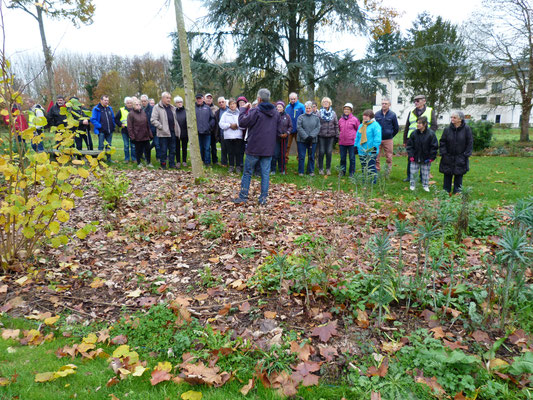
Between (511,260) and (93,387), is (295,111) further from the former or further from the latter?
(93,387)

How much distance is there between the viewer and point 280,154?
1070 cm

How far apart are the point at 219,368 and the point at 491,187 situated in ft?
30.2

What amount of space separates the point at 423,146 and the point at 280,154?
4.03 m

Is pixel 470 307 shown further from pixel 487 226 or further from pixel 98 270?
pixel 98 270

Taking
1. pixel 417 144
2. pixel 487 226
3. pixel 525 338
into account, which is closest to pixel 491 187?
pixel 417 144

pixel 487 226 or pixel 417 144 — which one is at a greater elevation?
pixel 417 144

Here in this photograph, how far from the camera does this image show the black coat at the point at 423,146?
8.33 meters

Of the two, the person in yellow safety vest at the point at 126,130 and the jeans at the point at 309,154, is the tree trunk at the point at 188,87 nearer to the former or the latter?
the jeans at the point at 309,154

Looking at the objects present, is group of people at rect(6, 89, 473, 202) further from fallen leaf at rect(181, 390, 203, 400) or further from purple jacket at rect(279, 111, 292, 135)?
fallen leaf at rect(181, 390, 203, 400)

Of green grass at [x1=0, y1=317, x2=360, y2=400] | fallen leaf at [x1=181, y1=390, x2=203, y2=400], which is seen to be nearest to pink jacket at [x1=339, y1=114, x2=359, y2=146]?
green grass at [x1=0, y1=317, x2=360, y2=400]

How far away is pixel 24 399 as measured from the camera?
8.12ft

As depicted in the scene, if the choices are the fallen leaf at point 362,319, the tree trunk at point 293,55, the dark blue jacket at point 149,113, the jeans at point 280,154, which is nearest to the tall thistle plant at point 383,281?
the fallen leaf at point 362,319

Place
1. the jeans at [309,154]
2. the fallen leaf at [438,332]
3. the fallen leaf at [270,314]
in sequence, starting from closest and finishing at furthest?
the fallen leaf at [438,332] < the fallen leaf at [270,314] < the jeans at [309,154]

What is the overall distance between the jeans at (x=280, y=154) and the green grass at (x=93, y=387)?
817cm
